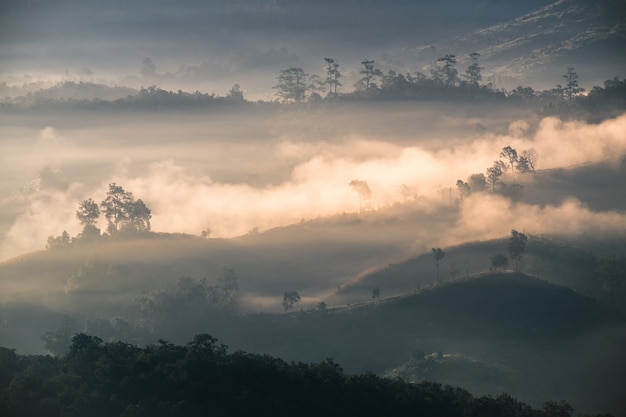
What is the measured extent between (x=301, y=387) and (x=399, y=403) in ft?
39.7

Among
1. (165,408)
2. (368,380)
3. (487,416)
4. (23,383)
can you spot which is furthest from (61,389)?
(487,416)

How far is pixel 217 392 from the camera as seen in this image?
143 m

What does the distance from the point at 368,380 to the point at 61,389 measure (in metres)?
37.8

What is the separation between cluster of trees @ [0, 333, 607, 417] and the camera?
13888cm

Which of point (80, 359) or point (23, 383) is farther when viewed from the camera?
point (80, 359)

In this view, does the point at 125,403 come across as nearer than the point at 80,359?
Yes

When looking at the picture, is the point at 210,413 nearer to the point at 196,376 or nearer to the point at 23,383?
the point at 196,376

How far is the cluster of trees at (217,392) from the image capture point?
13888 centimetres

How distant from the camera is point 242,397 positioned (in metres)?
140

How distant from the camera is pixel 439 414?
142 m

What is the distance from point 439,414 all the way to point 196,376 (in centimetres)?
2986

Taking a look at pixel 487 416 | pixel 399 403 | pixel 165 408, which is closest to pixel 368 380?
pixel 399 403

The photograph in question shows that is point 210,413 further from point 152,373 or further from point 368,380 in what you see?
point 368,380

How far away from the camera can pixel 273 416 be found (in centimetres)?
13900
